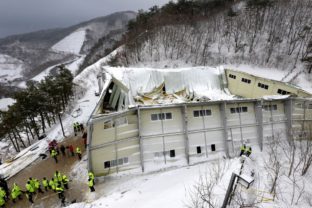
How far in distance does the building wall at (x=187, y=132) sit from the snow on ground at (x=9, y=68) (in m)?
164

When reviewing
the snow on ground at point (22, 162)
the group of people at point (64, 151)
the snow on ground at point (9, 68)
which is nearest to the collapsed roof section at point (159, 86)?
the group of people at point (64, 151)

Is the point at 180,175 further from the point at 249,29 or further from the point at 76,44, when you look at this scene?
the point at 76,44

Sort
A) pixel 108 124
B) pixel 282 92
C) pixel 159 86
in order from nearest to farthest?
1. pixel 108 124
2. pixel 282 92
3. pixel 159 86

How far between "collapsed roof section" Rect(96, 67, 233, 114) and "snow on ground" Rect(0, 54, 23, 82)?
158 m

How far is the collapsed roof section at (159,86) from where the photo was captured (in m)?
19.9

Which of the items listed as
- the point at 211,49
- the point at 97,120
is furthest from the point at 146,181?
the point at 211,49

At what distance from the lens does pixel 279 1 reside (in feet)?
134

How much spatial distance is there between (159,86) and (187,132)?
7.10 m

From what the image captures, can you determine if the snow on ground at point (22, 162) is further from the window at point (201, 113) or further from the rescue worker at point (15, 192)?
the window at point (201, 113)

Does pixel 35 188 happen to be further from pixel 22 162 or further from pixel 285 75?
pixel 285 75

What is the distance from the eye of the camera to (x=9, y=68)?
555ft

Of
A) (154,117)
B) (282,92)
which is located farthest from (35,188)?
(282,92)

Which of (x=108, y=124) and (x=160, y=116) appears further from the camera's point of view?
(x=160, y=116)

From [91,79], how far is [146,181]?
36.1 meters
